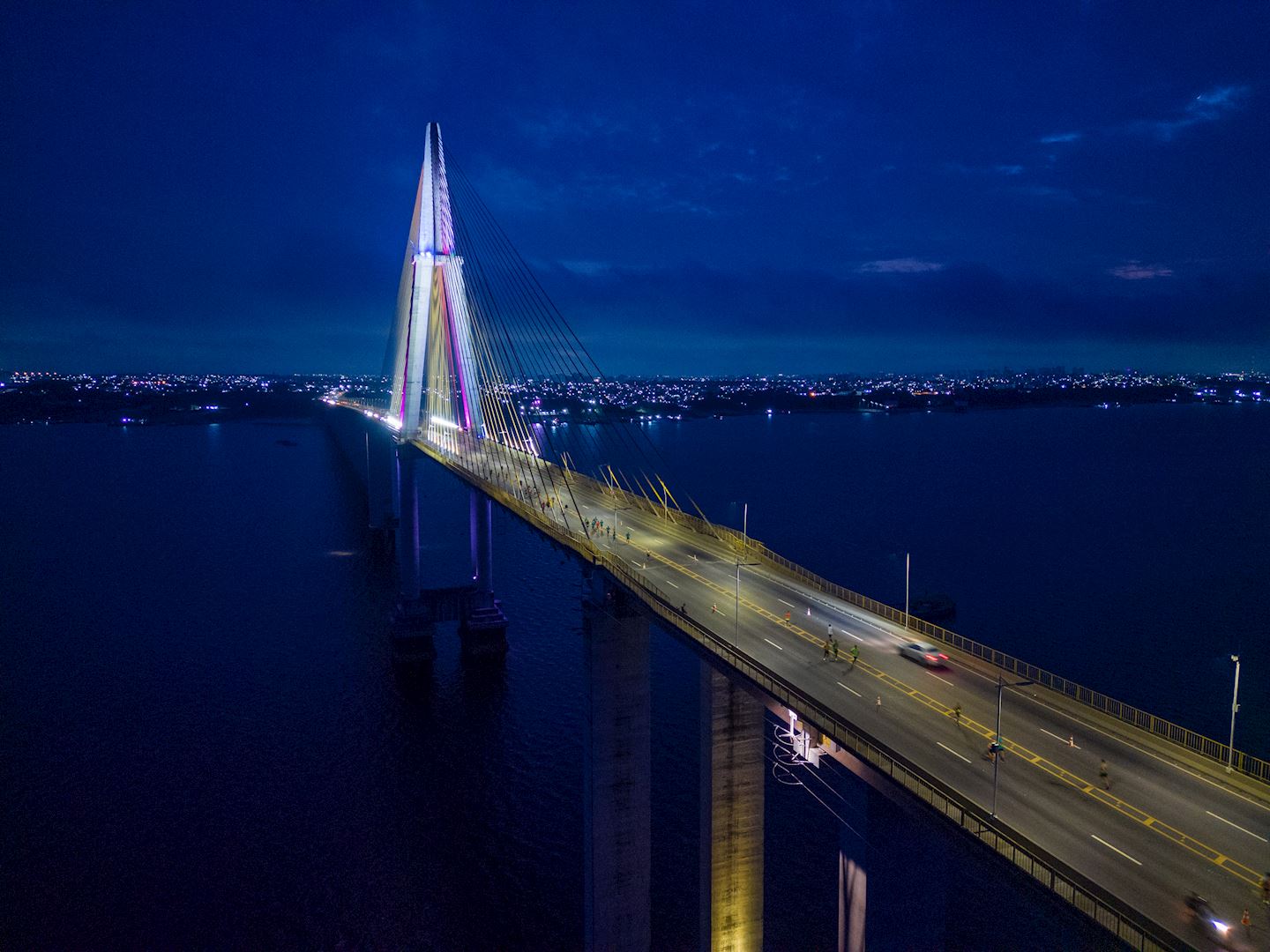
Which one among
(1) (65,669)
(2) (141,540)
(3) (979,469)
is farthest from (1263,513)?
(2) (141,540)

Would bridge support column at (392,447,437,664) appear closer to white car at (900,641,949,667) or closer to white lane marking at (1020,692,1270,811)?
white car at (900,641,949,667)

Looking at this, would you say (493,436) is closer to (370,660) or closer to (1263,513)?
(370,660)

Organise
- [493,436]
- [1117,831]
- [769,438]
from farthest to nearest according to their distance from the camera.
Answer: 1. [769,438]
2. [493,436]
3. [1117,831]

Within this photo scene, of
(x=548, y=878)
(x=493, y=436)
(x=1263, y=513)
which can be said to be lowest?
(x=548, y=878)

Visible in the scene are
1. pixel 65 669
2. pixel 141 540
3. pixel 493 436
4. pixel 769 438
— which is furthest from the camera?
pixel 769 438

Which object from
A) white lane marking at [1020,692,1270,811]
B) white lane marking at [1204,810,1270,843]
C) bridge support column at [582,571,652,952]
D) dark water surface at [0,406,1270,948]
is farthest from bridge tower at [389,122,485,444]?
white lane marking at [1204,810,1270,843]

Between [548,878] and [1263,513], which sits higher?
[1263,513]

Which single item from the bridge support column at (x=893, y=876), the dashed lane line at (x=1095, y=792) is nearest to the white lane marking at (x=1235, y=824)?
the dashed lane line at (x=1095, y=792)

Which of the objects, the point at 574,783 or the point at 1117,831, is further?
the point at 574,783
